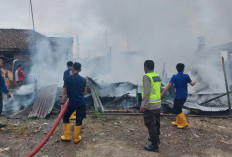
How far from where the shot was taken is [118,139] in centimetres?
399

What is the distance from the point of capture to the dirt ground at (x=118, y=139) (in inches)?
134

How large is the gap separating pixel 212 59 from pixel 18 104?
12.1 meters

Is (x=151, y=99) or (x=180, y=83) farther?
(x=180, y=83)

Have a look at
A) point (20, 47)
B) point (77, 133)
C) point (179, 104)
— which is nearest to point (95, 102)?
point (77, 133)

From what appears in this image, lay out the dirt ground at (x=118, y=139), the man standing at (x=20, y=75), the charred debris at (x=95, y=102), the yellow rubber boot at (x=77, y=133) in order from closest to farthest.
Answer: the dirt ground at (x=118, y=139)
the yellow rubber boot at (x=77, y=133)
the charred debris at (x=95, y=102)
the man standing at (x=20, y=75)

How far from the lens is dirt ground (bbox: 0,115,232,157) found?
3393mm

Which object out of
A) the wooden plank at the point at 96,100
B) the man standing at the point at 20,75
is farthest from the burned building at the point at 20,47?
the wooden plank at the point at 96,100

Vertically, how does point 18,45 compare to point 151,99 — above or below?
above

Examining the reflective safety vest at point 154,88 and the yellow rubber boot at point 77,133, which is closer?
the reflective safety vest at point 154,88

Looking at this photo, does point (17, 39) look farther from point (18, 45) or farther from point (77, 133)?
point (77, 133)

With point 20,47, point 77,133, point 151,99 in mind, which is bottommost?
point 77,133

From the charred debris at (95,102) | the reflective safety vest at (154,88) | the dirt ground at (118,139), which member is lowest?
the dirt ground at (118,139)

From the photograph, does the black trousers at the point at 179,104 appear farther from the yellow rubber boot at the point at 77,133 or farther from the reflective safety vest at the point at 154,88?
the yellow rubber boot at the point at 77,133

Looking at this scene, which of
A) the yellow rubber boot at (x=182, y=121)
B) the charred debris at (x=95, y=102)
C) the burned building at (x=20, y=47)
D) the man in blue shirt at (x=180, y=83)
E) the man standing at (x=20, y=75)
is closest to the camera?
the man in blue shirt at (x=180, y=83)
